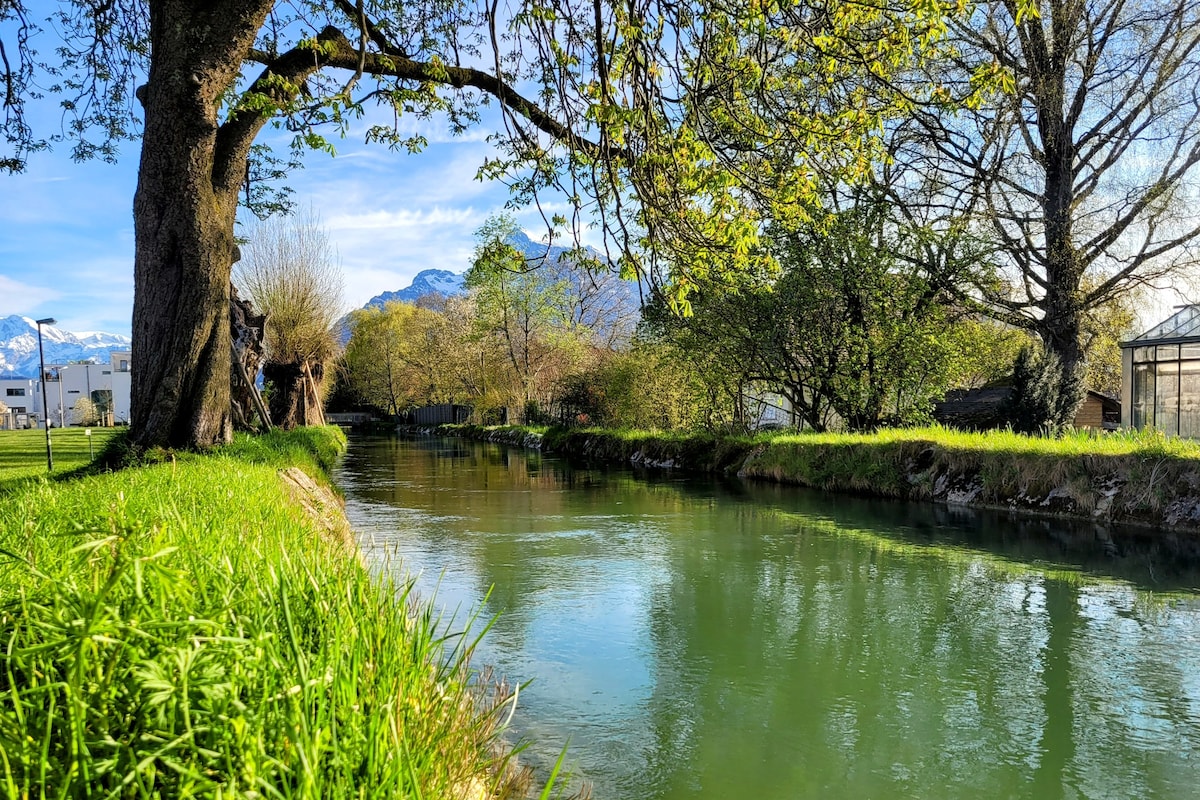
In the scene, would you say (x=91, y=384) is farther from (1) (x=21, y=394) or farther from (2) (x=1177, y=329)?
(2) (x=1177, y=329)

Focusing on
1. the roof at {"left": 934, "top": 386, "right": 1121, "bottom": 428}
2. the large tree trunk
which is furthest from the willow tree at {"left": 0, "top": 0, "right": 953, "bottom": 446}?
the roof at {"left": 934, "top": 386, "right": 1121, "bottom": 428}

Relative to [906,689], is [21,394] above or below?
above

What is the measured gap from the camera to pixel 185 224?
28.3 ft

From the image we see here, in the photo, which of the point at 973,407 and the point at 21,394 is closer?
the point at 973,407

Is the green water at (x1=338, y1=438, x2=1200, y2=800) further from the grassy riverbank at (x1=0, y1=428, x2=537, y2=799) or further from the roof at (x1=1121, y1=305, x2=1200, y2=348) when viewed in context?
the roof at (x1=1121, y1=305, x2=1200, y2=348)

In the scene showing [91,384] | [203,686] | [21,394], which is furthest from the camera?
[21,394]

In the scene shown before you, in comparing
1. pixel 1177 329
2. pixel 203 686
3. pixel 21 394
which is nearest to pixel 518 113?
pixel 203 686

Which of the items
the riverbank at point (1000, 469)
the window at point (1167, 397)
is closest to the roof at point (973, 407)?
the window at point (1167, 397)

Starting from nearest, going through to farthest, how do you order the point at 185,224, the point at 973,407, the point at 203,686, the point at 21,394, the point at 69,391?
the point at 203,686
the point at 185,224
the point at 973,407
the point at 69,391
the point at 21,394

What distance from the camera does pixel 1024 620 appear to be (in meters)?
5.80

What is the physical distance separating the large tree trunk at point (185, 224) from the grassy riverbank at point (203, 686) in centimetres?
690

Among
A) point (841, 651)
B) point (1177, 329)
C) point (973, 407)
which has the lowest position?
point (841, 651)

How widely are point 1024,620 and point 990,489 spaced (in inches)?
246

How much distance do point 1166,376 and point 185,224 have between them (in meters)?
19.2
